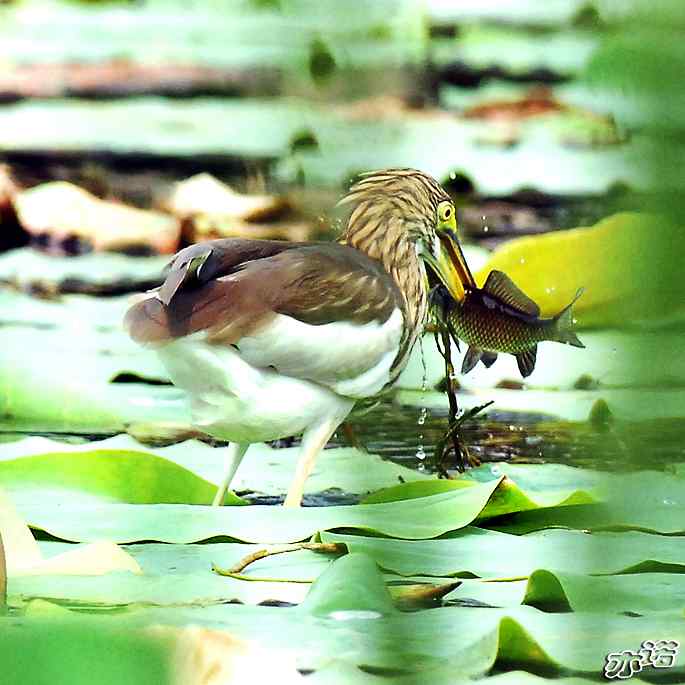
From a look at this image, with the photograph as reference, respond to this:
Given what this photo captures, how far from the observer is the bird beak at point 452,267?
153 cm

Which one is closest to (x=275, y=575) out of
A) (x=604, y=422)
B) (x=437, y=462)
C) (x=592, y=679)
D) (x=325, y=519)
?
(x=325, y=519)

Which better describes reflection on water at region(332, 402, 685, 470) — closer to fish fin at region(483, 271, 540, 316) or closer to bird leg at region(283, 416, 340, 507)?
bird leg at region(283, 416, 340, 507)

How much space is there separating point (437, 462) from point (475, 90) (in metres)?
0.44

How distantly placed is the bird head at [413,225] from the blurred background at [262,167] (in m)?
0.02

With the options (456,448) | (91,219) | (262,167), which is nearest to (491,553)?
(456,448)

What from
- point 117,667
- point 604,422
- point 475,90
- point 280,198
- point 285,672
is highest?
point 475,90

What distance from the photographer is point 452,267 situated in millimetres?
1534

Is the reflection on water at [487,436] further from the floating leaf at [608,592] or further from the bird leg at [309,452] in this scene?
the floating leaf at [608,592]

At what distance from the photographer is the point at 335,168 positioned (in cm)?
136

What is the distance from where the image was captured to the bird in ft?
4.66

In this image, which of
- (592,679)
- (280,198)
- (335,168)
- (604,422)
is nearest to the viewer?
(604,422)

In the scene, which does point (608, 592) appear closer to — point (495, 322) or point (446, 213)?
point (495, 322)

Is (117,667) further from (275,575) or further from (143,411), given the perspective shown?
(143,411)

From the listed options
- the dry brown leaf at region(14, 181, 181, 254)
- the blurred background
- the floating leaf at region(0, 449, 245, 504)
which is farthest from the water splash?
the dry brown leaf at region(14, 181, 181, 254)
